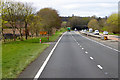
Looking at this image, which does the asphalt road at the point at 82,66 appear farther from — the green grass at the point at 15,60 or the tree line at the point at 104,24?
the tree line at the point at 104,24

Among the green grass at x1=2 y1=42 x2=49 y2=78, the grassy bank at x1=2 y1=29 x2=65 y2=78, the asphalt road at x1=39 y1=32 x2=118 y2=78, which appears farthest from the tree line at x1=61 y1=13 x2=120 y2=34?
the asphalt road at x1=39 y1=32 x2=118 y2=78

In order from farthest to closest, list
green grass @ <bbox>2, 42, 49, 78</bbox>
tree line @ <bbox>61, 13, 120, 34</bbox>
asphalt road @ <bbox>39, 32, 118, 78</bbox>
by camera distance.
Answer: tree line @ <bbox>61, 13, 120, 34</bbox> < green grass @ <bbox>2, 42, 49, 78</bbox> < asphalt road @ <bbox>39, 32, 118, 78</bbox>

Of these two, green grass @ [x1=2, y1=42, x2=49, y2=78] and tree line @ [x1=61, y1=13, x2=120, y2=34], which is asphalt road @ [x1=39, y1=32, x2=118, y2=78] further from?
tree line @ [x1=61, y1=13, x2=120, y2=34]

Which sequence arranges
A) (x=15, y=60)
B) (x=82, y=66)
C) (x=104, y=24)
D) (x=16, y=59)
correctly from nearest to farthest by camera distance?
1. (x=82, y=66)
2. (x=15, y=60)
3. (x=16, y=59)
4. (x=104, y=24)

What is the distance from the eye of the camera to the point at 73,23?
195 metres

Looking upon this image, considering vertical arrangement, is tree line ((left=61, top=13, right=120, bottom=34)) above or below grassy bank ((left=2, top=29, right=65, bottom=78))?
above

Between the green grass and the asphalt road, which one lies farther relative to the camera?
the green grass

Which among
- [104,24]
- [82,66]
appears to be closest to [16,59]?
[82,66]

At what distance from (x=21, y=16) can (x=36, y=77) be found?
128 ft

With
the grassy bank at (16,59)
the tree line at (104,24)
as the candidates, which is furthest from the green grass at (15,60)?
the tree line at (104,24)

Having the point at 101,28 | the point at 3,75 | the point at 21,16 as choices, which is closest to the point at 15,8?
the point at 21,16

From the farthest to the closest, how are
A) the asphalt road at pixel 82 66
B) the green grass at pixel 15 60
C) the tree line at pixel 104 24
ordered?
the tree line at pixel 104 24 < the green grass at pixel 15 60 < the asphalt road at pixel 82 66

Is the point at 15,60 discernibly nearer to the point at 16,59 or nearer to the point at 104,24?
the point at 16,59

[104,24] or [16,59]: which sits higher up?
[104,24]
